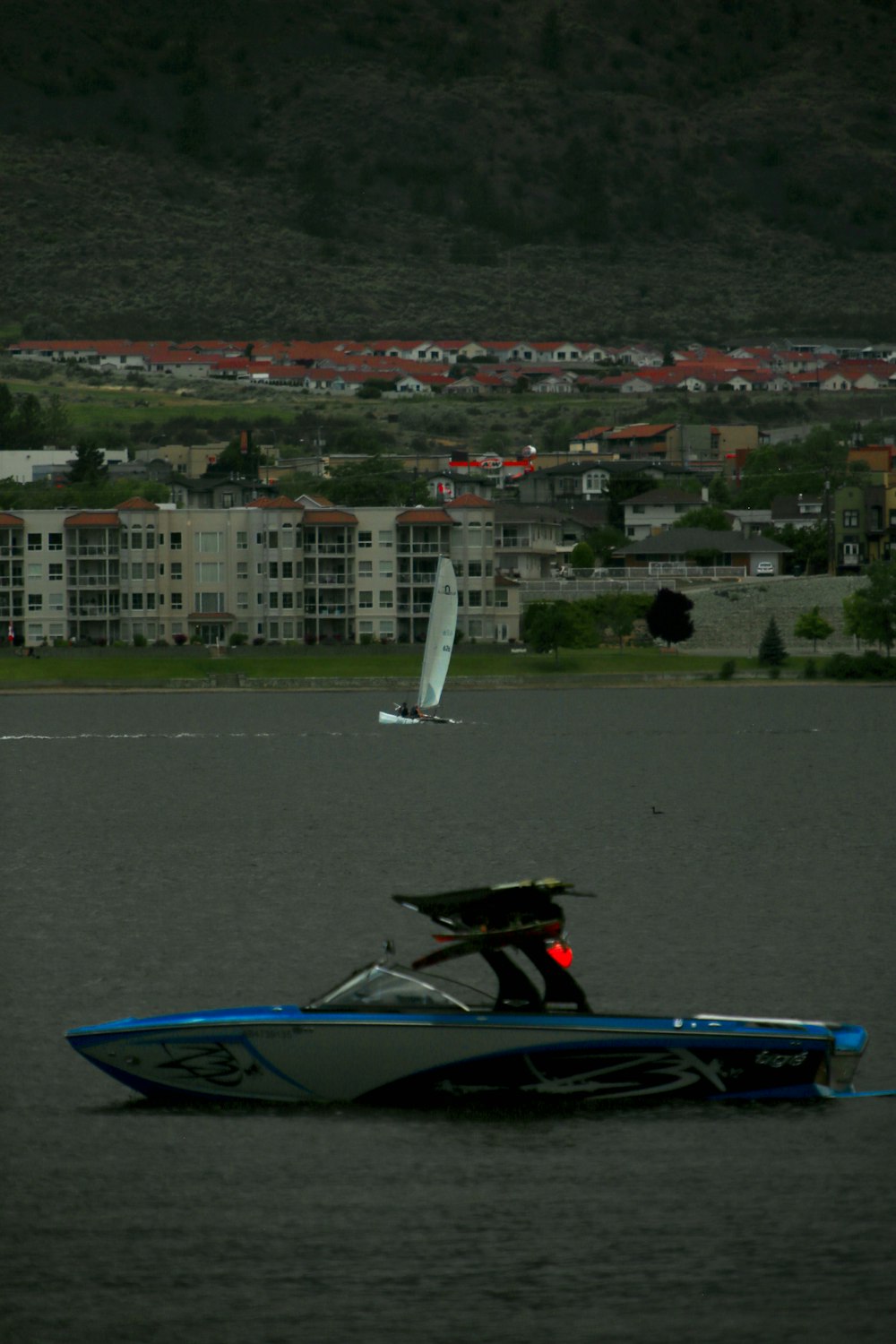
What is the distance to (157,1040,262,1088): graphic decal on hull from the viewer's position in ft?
99.7

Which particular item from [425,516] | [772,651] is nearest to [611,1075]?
[772,651]

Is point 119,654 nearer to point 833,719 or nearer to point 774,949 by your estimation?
point 833,719

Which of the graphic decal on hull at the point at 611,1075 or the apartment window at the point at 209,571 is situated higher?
the apartment window at the point at 209,571

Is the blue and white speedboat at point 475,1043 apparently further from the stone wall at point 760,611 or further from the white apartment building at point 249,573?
the stone wall at point 760,611

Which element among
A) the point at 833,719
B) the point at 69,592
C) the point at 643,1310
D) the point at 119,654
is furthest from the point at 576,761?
the point at 643,1310

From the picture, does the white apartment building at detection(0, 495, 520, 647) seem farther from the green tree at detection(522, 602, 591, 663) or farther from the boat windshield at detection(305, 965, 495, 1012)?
the boat windshield at detection(305, 965, 495, 1012)

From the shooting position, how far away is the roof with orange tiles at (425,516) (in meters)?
177

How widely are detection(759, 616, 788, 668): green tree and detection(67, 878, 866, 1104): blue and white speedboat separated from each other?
131m

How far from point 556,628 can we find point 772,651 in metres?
15.2

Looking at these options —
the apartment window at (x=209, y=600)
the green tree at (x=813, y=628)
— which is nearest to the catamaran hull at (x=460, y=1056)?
the green tree at (x=813, y=628)

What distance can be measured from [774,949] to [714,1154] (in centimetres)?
1830

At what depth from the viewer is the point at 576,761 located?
111m

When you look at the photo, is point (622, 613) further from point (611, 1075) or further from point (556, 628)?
point (611, 1075)

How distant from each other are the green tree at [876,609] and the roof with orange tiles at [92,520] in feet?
181
